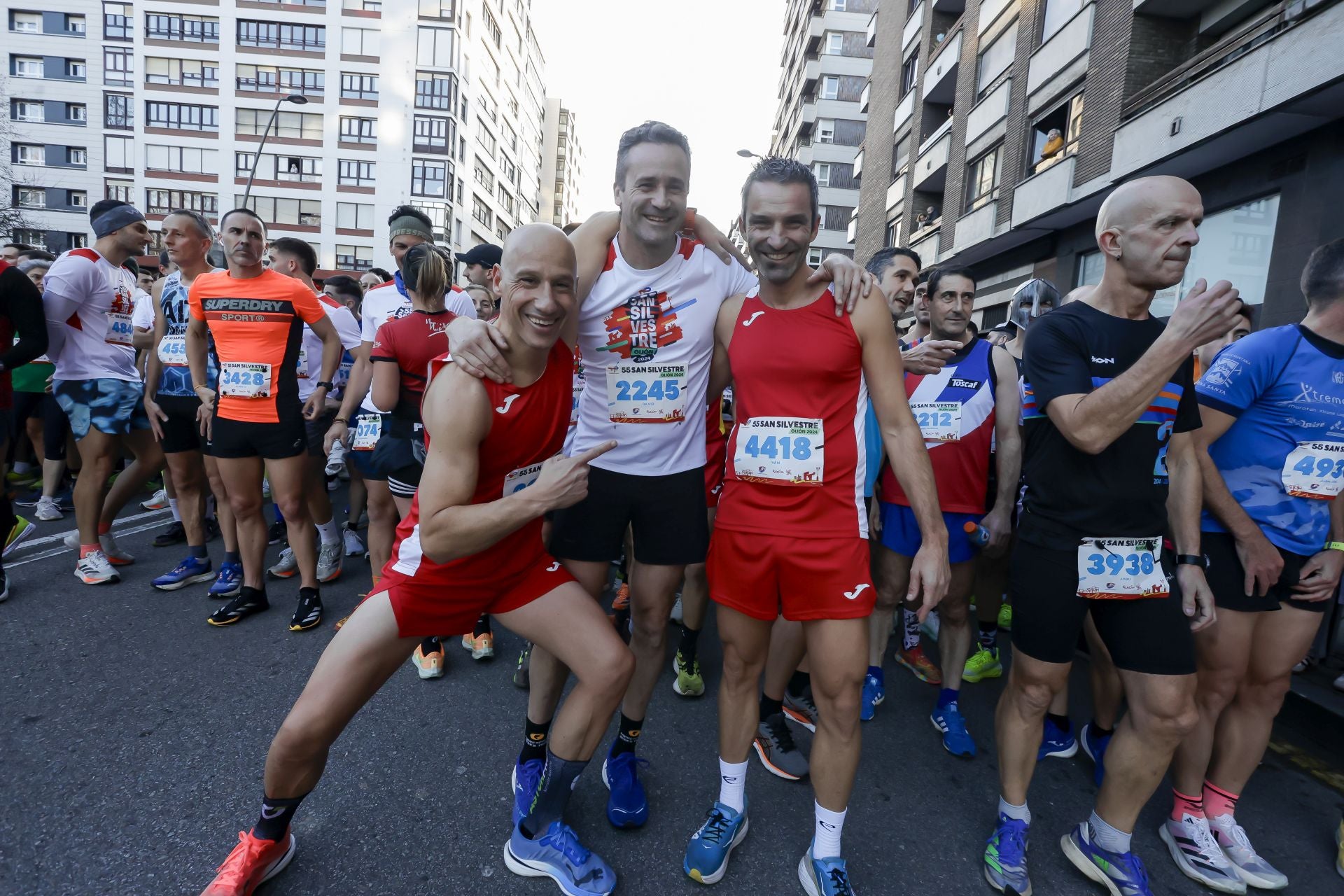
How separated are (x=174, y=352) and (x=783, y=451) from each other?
15.0 feet

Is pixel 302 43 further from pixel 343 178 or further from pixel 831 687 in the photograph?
pixel 831 687

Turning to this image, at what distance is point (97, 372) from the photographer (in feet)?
15.3

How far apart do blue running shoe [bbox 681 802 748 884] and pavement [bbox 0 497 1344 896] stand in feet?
0.16

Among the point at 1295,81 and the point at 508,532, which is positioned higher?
the point at 1295,81

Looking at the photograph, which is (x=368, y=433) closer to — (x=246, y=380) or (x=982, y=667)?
(x=246, y=380)

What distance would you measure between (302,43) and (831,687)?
53.7 meters

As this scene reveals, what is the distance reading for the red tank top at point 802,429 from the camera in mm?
2270

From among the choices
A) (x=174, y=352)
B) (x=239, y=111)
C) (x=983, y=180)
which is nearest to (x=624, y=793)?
(x=174, y=352)

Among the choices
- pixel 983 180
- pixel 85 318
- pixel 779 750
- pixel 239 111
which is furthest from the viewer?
pixel 239 111

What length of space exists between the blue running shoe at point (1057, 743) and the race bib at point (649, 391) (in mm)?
2374

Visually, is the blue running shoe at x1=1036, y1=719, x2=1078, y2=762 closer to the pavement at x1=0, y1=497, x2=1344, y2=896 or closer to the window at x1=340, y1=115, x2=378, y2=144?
the pavement at x1=0, y1=497, x2=1344, y2=896

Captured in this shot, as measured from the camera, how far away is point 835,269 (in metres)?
2.34

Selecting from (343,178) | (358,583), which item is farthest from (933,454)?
(343,178)

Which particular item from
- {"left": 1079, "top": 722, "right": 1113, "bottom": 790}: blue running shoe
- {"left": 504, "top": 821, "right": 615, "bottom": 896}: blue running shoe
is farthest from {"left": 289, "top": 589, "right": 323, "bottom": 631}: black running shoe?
{"left": 1079, "top": 722, "right": 1113, "bottom": 790}: blue running shoe
